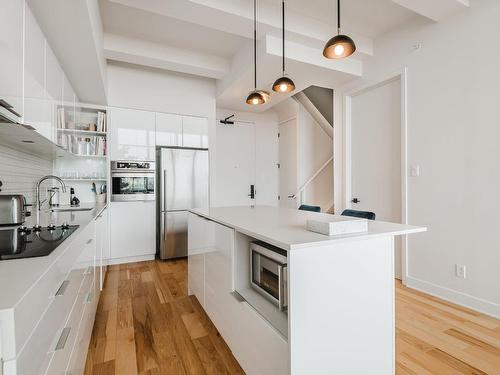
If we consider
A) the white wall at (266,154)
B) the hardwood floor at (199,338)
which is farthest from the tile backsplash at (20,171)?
the white wall at (266,154)

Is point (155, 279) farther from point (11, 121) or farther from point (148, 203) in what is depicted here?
point (11, 121)

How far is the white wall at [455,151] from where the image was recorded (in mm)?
2438

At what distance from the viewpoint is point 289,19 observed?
2.99 m

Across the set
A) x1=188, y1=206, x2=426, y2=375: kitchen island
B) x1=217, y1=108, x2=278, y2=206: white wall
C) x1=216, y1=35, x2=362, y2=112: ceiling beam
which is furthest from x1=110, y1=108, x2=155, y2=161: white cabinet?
x1=188, y1=206, x2=426, y2=375: kitchen island

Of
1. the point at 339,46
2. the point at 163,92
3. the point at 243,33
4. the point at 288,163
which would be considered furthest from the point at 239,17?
the point at 288,163

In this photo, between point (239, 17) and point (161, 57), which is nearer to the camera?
point (239, 17)

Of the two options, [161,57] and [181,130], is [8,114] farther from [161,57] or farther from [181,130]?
[181,130]

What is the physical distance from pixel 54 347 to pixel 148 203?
10.8ft

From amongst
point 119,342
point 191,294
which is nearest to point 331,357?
point 119,342

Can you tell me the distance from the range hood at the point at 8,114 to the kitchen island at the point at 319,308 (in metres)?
1.30

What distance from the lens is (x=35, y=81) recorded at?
1.77 metres

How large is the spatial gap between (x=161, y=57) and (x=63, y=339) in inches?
138

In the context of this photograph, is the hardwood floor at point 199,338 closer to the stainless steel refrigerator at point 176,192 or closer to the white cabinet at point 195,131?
the stainless steel refrigerator at point 176,192

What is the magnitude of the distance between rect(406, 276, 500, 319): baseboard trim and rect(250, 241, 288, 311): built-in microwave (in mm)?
2168
